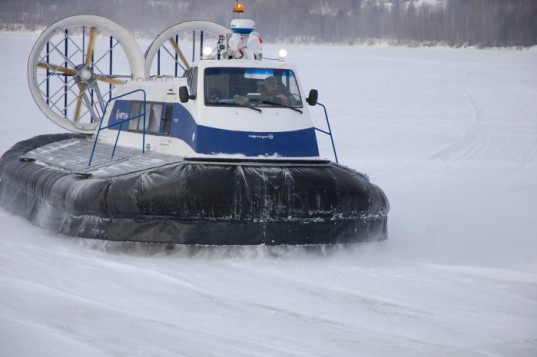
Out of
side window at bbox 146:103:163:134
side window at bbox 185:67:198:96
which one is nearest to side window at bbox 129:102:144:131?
side window at bbox 146:103:163:134

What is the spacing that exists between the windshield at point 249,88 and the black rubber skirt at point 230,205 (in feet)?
2.05

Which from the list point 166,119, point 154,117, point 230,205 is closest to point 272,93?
point 166,119

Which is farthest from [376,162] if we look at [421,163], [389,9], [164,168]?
[389,9]

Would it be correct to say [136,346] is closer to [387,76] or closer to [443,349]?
[443,349]

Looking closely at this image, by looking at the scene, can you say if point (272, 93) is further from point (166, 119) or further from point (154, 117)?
point (154, 117)

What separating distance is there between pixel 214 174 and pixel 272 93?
1.18 m

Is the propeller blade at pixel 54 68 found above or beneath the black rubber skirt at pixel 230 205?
above

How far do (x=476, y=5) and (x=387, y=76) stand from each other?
520 centimetres

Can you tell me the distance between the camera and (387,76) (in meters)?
30.8

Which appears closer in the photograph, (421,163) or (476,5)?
(421,163)

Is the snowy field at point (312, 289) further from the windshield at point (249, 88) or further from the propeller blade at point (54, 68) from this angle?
the propeller blade at point (54, 68)

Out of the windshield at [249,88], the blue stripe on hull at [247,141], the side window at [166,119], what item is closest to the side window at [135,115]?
the side window at [166,119]

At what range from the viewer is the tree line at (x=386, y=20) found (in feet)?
106

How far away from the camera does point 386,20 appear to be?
37688 mm
